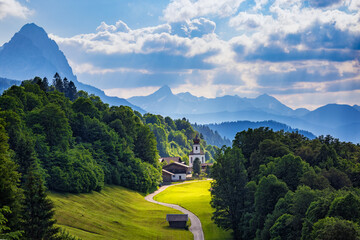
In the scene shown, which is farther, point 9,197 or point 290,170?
point 290,170

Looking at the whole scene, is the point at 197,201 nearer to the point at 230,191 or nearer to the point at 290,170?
the point at 230,191

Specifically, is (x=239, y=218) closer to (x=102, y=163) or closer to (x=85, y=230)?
(x=85, y=230)

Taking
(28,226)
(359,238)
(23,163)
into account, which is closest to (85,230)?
(28,226)

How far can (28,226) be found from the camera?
34688 mm

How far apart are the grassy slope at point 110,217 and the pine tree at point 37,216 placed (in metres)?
8.44

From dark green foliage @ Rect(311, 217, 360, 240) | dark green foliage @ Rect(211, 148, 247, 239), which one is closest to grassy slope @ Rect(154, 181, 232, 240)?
dark green foliage @ Rect(211, 148, 247, 239)

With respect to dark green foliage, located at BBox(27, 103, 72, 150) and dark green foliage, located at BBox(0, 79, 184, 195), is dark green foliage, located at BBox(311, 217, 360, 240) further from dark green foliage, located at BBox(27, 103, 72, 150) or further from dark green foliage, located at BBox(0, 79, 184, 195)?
dark green foliage, located at BBox(27, 103, 72, 150)

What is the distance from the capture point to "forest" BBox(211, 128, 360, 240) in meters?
34.7

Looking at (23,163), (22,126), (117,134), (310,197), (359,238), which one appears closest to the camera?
(359,238)

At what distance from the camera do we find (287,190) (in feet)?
161

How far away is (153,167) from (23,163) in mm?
56059

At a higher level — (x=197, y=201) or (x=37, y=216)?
(x=37, y=216)

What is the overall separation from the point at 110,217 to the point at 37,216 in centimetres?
2351

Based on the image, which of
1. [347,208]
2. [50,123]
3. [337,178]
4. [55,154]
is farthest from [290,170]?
[50,123]
